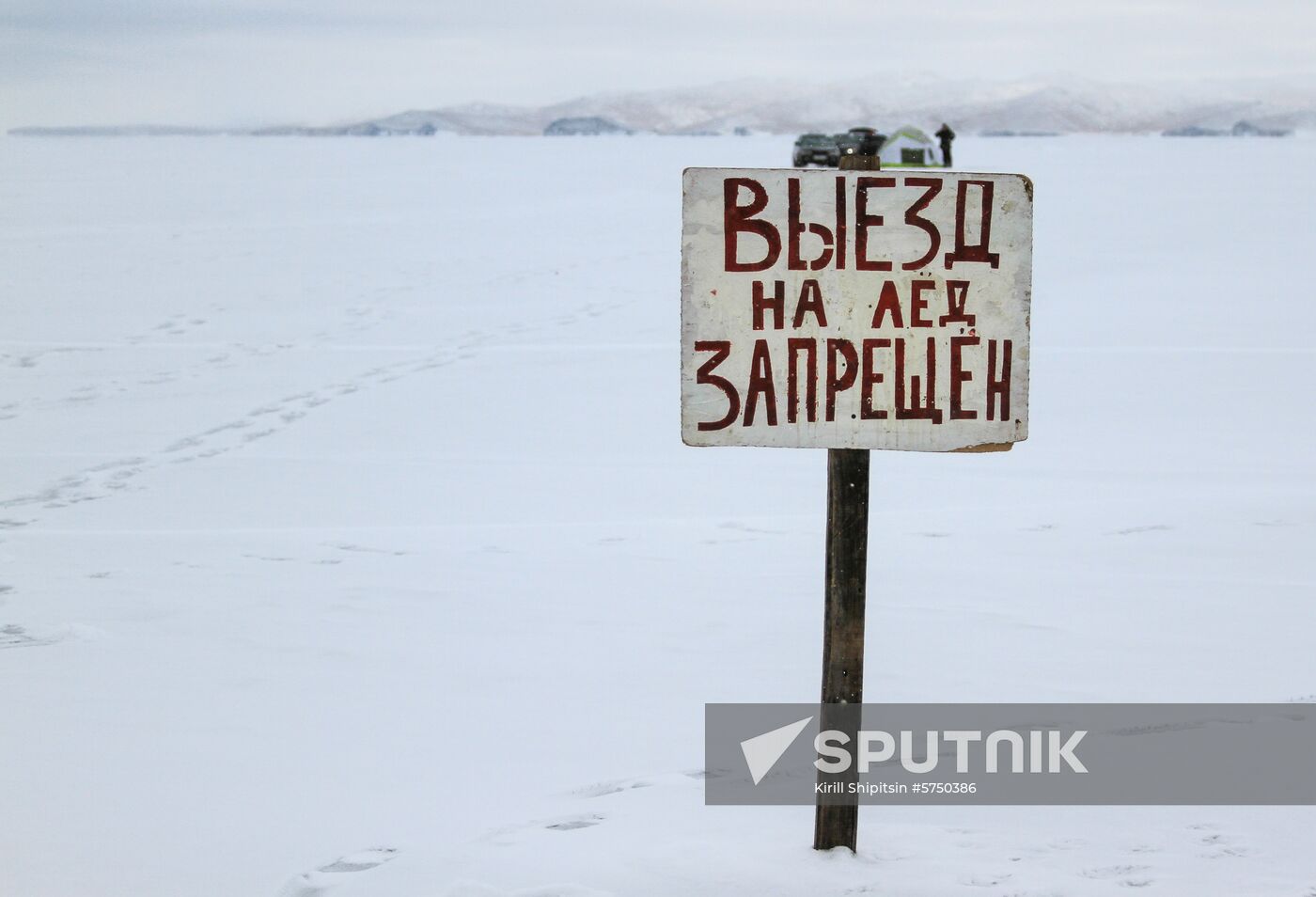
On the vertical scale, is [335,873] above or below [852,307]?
below

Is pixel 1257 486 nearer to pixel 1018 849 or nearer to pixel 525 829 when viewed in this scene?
pixel 1018 849

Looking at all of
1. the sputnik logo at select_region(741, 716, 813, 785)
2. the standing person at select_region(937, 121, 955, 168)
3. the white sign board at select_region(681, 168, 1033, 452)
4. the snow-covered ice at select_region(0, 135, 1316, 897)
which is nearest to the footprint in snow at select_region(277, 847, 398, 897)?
the snow-covered ice at select_region(0, 135, 1316, 897)

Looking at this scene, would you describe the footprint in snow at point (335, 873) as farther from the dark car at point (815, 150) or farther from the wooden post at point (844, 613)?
the dark car at point (815, 150)

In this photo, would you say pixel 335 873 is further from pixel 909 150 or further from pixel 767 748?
pixel 909 150

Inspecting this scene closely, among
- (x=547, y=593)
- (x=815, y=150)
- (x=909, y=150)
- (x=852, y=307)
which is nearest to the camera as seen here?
(x=852, y=307)

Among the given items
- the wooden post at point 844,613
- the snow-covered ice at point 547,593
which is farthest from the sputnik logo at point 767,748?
the wooden post at point 844,613

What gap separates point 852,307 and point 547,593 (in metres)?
2.85

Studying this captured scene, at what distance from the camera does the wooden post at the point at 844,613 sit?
9.31 ft

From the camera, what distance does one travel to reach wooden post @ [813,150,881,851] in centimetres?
284

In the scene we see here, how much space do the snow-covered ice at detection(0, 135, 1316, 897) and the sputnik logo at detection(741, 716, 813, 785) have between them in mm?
166

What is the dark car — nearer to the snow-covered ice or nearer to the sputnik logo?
the snow-covered ice

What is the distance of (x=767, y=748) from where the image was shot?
378 cm

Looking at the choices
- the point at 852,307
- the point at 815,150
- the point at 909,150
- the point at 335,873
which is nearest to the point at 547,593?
the point at 335,873

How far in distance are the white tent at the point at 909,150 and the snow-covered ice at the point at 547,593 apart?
18.3 m
